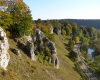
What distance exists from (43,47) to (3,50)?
25911 millimetres

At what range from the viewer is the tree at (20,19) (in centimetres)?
4566

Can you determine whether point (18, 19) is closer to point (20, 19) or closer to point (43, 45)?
point (20, 19)

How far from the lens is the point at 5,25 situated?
41.1 m

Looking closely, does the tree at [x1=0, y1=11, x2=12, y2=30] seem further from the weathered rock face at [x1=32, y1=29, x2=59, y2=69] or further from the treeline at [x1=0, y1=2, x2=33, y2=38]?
the weathered rock face at [x1=32, y1=29, x2=59, y2=69]

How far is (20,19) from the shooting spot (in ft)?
155

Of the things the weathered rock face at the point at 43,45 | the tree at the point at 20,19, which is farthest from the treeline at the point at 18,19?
the weathered rock face at the point at 43,45

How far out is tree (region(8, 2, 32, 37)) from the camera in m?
45.7

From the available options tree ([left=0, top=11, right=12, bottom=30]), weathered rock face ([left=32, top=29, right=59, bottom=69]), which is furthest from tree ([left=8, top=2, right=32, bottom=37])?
weathered rock face ([left=32, top=29, right=59, bottom=69])

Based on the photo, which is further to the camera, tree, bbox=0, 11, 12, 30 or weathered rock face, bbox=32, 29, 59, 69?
weathered rock face, bbox=32, 29, 59, 69

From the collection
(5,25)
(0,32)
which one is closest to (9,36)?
(5,25)

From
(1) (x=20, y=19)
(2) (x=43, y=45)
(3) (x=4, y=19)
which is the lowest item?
(2) (x=43, y=45)

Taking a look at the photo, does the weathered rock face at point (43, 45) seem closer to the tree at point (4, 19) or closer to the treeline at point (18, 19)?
the treeline at point (18, 19)

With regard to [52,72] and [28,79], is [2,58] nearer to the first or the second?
[28,79]

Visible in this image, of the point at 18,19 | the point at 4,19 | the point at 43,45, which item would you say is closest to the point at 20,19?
the point at 18,19
